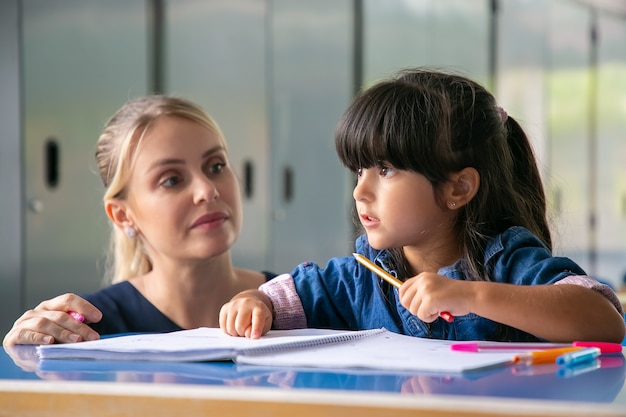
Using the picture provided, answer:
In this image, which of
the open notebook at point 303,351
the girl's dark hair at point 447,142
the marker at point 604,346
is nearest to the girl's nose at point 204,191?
the girl's dark hair at point 447,142

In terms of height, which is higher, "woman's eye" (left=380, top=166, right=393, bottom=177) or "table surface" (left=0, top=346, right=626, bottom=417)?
"woman's eye" (left=380, top=166, right=393, bottom=177)

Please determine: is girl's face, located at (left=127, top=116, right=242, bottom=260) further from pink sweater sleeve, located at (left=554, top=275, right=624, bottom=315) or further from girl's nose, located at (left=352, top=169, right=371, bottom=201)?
pink sweater sleeve, located at (left=554, top=275, right=624, bottom=315)

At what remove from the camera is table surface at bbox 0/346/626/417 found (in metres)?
0.71

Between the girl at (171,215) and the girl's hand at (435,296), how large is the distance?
2.15ft

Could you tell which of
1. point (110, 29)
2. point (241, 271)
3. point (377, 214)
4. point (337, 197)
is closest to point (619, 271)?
point (337, 197)

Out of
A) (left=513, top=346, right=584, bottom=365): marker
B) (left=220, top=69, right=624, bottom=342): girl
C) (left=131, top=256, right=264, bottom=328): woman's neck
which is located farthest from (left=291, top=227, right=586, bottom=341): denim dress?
(left=131, top=256, right=264, bottom=328): woman's neck

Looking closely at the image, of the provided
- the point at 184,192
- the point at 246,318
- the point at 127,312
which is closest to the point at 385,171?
the point at 246,318

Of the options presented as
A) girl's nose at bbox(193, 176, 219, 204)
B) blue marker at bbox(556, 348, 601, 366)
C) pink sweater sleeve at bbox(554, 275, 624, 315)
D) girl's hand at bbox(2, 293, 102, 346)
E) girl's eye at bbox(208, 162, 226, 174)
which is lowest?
girl's hand at bbox(2, 293, 102, 346)

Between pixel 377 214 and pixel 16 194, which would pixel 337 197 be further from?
pixel 377 214

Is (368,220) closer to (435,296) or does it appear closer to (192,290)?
(435,296)

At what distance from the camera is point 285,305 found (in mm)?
1372

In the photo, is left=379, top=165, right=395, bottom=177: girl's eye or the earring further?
the earring

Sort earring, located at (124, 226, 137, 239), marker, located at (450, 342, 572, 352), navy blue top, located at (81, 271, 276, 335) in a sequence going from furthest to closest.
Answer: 1. earring, located at (124, 226, 137, 239)
2. navy blue top, located at (81, 271, 276, 335)
3. marker, located at (450, 342, 572, 352)

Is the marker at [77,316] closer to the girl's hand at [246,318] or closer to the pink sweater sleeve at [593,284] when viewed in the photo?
the girl's hand at [246,318]
